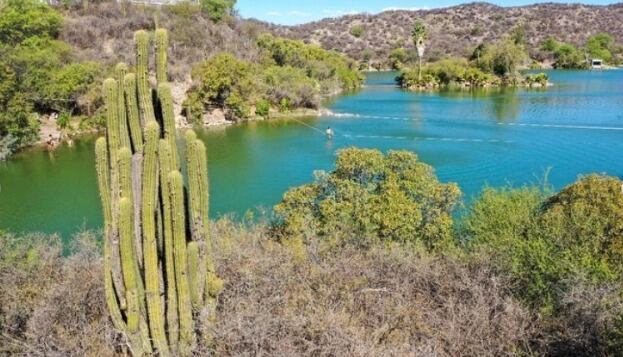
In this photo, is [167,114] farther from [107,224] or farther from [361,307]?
[361,307]

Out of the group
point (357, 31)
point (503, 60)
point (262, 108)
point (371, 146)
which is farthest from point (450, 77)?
point (357, 31)

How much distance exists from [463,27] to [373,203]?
5476 inches

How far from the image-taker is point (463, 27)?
143000 mm

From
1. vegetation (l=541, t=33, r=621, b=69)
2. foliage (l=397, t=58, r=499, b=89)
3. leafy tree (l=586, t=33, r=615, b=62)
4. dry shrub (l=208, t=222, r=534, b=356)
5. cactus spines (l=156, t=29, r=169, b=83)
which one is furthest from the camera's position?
leafy tree (l=586, t=33, r=615, b=62)

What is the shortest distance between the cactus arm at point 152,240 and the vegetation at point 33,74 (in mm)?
22542

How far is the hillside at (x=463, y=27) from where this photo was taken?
128 metres

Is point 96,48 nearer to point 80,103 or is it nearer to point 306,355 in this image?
point 80,103

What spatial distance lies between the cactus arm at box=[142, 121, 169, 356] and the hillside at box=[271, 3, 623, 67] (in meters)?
113

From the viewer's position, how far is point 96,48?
57.6 metres

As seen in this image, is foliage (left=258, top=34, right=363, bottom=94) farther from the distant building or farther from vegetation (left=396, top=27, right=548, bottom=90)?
the distant building

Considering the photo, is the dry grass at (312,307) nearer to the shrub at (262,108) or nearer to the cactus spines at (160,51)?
→ the cactus spines at (160,51)

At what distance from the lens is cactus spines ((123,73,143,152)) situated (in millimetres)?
8633

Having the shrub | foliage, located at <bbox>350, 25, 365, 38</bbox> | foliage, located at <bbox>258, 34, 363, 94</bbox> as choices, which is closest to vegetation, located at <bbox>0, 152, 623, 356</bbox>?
the shrub

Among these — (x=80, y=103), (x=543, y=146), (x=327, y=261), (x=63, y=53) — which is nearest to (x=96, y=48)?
(x=63, y=53)
